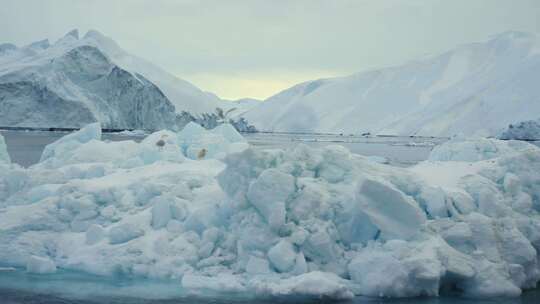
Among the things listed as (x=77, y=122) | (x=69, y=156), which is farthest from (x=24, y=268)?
(x=77, y=122)

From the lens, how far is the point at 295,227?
8039 mm

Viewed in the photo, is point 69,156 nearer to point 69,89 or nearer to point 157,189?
point 157,189

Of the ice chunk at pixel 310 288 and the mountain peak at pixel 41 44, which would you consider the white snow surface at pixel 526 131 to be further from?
the mountain peak at pixel 41 44

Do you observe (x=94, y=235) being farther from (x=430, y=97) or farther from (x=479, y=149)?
(x=430, y=97)

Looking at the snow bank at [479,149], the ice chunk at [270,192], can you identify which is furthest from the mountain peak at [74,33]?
the ice chunk at [270,192]

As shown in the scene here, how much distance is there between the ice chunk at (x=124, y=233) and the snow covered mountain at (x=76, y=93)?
50.5 metres

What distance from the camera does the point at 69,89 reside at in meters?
58.0

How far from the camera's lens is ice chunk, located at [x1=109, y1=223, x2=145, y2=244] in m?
8.64

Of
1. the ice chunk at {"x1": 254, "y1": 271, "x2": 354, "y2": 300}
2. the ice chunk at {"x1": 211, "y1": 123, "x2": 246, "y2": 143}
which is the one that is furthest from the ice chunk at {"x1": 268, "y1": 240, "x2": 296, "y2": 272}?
the ice chunk at {"x1": 211, "y1": 123, "x2": 246, "y2": 143}

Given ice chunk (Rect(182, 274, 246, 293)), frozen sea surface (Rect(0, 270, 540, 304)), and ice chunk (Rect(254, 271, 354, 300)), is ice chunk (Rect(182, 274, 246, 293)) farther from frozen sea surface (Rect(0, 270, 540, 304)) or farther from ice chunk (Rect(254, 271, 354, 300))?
ice chunk (Rect(254, 271, 354, 300))

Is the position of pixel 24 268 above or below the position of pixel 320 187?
below

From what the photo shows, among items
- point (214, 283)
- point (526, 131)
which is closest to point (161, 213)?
point (214, 283)

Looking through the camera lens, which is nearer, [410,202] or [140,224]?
[410,202]

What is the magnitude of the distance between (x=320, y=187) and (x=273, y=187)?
0.83 m
